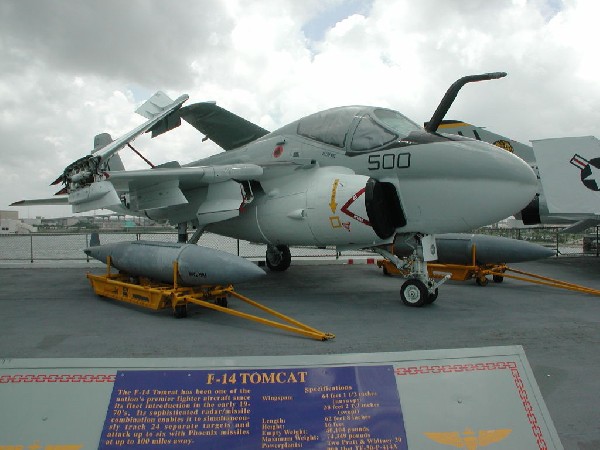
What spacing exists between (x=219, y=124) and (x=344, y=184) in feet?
38.9

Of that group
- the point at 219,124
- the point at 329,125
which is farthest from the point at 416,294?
the point at 219,124

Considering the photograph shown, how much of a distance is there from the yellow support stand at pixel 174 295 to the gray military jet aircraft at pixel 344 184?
1407 millimetres

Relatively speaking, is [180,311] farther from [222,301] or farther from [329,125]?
[329,125]

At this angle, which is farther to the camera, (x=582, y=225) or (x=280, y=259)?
(x=582, y=225)

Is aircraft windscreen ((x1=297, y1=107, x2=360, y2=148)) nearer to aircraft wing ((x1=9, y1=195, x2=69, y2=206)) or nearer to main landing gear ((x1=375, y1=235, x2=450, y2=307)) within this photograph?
main landing gear ((x1=375, y1=235, x2=450, y2=307))

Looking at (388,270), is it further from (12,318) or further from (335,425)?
(335,425)

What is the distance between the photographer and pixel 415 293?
693cm

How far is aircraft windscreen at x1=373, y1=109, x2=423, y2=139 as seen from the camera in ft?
23.4

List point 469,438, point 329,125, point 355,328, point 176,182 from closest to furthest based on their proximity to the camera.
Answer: point 469,438 → point 355,328 → point 329,125 → point 176,182

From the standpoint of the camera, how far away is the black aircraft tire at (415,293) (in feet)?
22.6

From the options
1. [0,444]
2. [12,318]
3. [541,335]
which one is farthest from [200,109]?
[0,444]

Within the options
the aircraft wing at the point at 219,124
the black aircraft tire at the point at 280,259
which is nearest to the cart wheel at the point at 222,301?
the black aircraft tire at the point at 280,259

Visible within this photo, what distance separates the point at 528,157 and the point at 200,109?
12.9m

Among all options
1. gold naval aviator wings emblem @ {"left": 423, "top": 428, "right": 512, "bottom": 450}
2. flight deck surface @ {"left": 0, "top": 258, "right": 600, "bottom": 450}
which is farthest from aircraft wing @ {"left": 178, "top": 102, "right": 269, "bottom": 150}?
gold naval aviator wings emblem @ {"left": 423, "top": 428, "right": 512, "bottom": 450}
